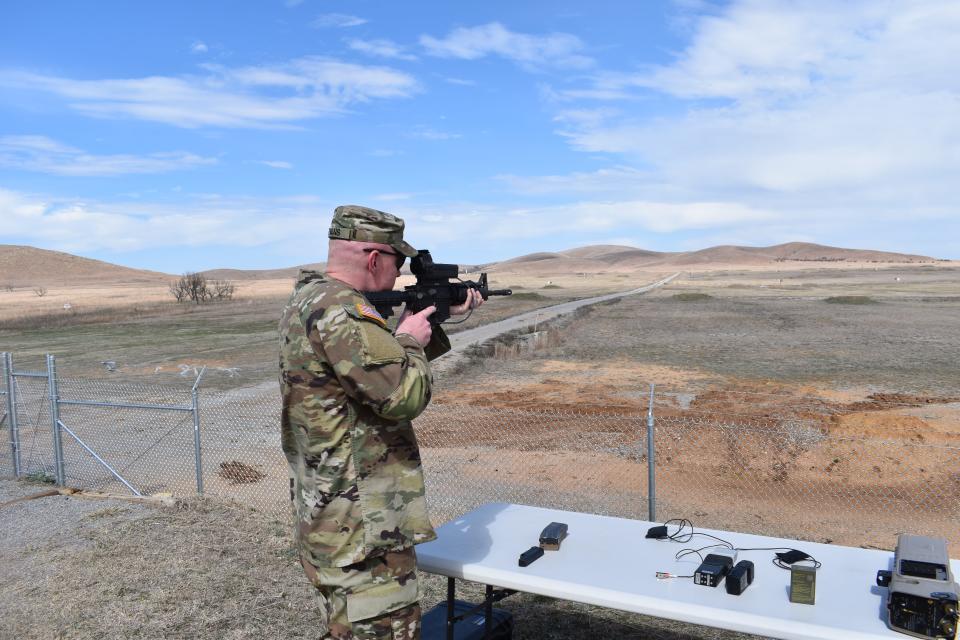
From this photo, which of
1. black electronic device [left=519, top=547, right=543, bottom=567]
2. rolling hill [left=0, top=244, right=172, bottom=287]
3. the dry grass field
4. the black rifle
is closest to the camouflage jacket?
the black rifle

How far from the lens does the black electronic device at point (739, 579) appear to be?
321cm

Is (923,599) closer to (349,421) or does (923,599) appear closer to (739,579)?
(739,579)

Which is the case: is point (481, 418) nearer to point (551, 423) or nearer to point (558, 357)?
point (551, 423)

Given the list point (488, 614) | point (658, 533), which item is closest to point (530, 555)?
point (488, 614)

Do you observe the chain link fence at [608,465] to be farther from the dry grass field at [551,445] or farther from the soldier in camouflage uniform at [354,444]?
the soldier in camouflage uniform at [354,444]

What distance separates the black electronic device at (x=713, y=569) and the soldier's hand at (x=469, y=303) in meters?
1.58

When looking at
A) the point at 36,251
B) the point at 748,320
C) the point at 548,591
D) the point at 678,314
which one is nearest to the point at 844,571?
the point at 548,591

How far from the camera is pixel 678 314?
4172 cm

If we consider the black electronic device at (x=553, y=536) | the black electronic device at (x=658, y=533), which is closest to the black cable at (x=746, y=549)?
the black electronic device at (x=658, y=533)

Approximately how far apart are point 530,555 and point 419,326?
137 cm

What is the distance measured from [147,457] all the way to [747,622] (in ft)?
33.3

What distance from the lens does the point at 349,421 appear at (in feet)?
9.21

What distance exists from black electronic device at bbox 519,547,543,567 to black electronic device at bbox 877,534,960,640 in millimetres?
1521

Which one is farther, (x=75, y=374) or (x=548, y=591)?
(x=75, y=374)
